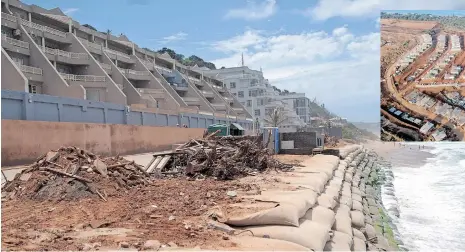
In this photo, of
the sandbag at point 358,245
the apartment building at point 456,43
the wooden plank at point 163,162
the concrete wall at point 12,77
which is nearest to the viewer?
the sandbag at point 358,245

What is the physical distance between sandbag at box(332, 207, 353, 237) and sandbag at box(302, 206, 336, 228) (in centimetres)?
27

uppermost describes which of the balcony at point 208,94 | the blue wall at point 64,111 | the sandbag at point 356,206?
the balcony at point 208,94

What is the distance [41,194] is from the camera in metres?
4.91

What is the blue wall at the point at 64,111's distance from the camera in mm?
9680

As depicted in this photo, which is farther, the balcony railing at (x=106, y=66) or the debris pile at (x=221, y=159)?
the balcony railing at (x=106, y=66)

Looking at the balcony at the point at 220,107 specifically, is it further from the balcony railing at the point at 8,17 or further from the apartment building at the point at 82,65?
the balcony railing at the point at 8,17

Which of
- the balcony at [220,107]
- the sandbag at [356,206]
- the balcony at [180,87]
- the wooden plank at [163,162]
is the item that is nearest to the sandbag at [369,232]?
the sandbag at [356,206]

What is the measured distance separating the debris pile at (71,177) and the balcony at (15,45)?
1346 cm

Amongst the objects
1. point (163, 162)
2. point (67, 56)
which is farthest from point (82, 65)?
point (163, 162)

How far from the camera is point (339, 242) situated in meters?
4.62

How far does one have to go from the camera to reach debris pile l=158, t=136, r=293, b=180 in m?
7.30

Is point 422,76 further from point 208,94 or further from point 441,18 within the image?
point 208,94

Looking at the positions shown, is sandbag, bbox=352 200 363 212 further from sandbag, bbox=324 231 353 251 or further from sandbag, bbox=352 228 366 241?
sandbag, bbox=324 231 353 251

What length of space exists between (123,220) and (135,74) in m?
23.6
